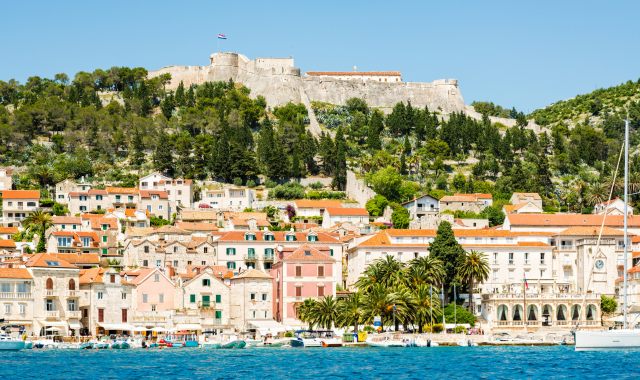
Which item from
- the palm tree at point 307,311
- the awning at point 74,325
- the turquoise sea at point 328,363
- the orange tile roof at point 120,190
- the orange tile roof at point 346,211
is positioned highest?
the orange tile roof at point 120,190

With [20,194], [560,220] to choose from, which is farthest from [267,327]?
[20,194]

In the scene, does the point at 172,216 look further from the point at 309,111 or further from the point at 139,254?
the point at 309,111

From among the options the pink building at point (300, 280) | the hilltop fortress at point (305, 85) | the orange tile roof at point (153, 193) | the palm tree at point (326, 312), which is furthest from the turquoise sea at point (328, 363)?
the hilltop fortress at point (305, 85)

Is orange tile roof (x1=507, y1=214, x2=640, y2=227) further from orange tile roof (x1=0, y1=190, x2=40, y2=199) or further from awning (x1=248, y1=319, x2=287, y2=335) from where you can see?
orange tile roof (x1=0, y1=190, x2=40, y2=199)

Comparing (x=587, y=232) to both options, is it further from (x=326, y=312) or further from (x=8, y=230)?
(x=8, y=230)

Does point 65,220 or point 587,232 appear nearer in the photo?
point 587,232

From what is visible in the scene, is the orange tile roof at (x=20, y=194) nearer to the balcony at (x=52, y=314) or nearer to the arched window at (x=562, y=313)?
the balcony at (x=52, y=314)

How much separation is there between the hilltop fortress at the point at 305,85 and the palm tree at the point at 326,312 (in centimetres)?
9215

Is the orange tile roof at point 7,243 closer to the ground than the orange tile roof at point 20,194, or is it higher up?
closer to the ground

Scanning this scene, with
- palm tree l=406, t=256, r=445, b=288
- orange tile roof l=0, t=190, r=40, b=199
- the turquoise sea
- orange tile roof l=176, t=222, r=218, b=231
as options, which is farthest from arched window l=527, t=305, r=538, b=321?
orange tile roof l=0, t=190, r=40, b=199

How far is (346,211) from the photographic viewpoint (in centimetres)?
12056

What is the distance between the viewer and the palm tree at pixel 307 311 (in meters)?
85.9

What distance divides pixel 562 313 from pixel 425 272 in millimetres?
11690

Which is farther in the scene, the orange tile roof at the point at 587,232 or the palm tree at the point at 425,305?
the orange tile roof at the point at 587,232
